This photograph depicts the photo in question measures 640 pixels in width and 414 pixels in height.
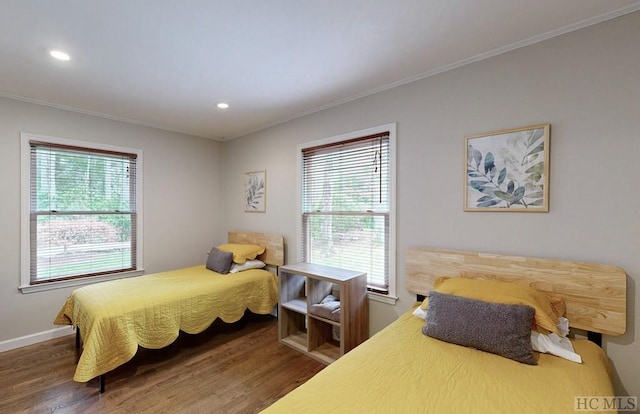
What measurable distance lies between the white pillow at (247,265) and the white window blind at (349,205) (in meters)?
0.66

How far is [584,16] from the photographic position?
1625mm

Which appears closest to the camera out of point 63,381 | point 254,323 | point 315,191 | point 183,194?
point 63,381

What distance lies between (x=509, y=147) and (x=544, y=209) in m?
0.46

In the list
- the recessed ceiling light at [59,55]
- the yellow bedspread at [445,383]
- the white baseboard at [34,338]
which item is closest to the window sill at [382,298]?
the yellow bedspread at [445,383]

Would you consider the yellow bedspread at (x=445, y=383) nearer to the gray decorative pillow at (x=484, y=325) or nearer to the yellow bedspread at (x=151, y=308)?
the gray decorative pillow at (x=484, y=325)

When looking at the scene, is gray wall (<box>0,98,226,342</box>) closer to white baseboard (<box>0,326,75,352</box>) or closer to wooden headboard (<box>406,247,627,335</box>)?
white baseboard (<box>0,326,75,352</box>)

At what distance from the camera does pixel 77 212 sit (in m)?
3.14

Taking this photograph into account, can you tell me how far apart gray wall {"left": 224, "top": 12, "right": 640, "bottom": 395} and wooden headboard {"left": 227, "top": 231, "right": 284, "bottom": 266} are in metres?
1.34

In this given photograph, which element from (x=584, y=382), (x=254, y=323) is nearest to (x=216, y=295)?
(x=254, y=323)

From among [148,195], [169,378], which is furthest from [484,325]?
[148,195]

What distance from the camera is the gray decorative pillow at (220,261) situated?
333 centimetres

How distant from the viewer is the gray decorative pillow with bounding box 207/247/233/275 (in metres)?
3.33

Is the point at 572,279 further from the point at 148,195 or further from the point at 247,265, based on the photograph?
the point at 148,195

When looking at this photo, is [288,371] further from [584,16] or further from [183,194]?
[584,16]
